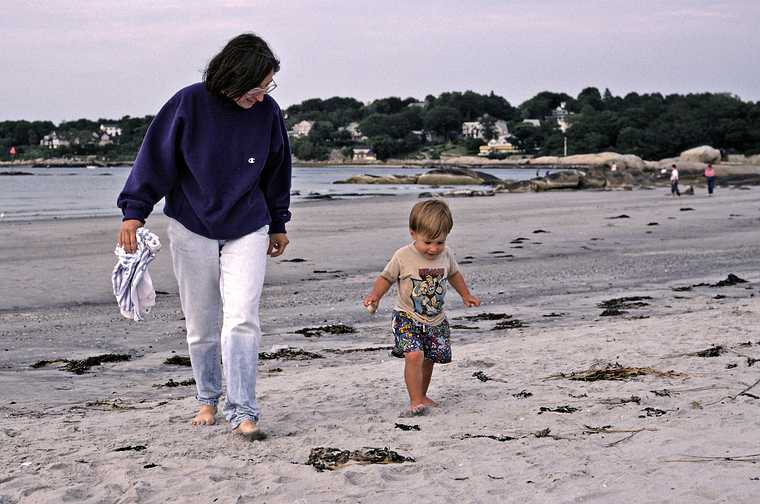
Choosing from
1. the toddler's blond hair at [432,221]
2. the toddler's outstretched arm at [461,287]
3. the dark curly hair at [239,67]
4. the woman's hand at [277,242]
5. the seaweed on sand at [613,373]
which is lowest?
the seaweed on sand at [613,373]

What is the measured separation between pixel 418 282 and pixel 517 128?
512 ft

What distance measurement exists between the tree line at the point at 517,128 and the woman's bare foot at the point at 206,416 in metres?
109

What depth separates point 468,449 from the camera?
12.7ft

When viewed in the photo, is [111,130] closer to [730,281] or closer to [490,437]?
[730,281]

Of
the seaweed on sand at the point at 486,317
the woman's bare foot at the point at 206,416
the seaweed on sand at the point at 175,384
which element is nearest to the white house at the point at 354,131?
the seaweed on sand at the point at 486,317

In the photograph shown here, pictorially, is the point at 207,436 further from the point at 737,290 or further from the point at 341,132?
the point at 341,132

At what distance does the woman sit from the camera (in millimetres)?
4062

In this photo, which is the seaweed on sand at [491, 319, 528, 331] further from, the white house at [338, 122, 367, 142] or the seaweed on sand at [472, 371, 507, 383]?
the white house at [338, 122, 367, 142]

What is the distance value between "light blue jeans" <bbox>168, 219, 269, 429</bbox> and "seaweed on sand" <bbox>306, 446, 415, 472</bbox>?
44 cm

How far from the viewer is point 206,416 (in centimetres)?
443

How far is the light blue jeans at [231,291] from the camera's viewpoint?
4102 millimetres

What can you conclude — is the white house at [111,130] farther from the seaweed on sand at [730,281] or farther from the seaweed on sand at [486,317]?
the seaweed on sand at [486,317]

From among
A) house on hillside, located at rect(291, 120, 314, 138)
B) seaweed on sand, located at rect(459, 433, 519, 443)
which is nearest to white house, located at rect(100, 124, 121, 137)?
house on hillside, located at rect(291, 120, 314, 138)

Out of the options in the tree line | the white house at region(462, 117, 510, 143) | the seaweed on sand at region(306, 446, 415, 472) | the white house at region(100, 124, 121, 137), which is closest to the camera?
the seaweed on sand at region(306, 446, 415, 472)
